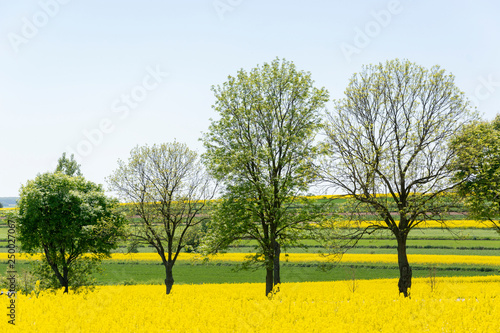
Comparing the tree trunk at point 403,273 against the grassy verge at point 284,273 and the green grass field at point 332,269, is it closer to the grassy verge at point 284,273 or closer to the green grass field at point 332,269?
the green grass field at point 332,269

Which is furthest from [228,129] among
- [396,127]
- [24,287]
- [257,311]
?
[24,287]

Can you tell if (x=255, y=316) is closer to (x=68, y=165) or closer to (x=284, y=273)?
(x=284, y=273)

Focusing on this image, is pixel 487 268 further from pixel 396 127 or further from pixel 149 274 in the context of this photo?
pixel 149 274

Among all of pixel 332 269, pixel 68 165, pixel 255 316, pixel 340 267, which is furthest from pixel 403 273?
pixel 68 165

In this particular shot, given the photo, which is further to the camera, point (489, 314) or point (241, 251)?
point (241, 251)

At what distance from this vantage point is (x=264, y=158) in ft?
72.3

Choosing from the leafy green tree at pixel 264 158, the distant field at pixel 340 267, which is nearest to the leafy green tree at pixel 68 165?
the distant field at pixel 340 267

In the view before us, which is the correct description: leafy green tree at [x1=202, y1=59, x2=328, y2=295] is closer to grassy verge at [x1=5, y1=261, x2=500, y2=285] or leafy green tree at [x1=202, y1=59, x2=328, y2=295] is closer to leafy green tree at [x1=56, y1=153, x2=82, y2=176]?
grassy verge at [x1=5, y1=261, x2=500, y2=285]

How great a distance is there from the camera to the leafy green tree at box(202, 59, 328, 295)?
22.0 meters

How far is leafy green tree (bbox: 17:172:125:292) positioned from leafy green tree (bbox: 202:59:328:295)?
33.4ft

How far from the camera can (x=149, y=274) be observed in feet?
138

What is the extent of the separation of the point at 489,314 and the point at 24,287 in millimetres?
31456

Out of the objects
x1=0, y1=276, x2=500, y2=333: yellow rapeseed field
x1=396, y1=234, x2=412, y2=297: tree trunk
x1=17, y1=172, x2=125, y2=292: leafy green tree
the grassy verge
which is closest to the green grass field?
the grassy verge

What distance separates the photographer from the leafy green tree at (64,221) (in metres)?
27.8
